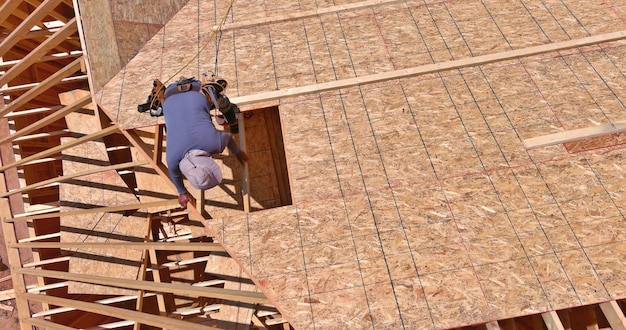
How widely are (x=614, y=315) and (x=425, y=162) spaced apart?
9.58ft

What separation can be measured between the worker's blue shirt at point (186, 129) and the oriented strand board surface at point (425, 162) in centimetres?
106

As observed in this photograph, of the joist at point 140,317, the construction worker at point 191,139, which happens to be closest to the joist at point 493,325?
the joist at point 140,317

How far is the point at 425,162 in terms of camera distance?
265 inches

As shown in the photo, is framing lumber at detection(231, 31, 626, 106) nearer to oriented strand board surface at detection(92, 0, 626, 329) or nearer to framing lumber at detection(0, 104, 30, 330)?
oriented strand board surface at detection(92, 0, 626, 329)

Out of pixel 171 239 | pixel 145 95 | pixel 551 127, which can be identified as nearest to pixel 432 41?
pixel 551 127

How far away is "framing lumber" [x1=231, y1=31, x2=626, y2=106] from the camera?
298 inches

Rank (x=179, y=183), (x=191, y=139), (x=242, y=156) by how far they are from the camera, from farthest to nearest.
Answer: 1. (x=242, y=156)
2. (x=179, y=183)
3. (x=191, y=139)

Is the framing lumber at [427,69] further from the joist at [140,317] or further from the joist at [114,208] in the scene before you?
the joist at [140,317]

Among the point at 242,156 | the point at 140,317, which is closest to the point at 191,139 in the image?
the point at 242,156

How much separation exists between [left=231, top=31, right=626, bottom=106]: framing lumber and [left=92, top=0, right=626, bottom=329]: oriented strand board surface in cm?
10

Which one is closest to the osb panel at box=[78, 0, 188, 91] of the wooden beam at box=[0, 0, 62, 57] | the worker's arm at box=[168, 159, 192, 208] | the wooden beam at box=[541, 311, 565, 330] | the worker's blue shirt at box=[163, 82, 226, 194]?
the wooden beam at box=[0, 0, 62, 57]

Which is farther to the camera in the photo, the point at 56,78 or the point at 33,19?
the point at 56,78

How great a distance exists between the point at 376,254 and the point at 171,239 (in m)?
5.38

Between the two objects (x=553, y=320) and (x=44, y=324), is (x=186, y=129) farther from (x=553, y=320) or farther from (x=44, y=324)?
(x=553, y=320)
